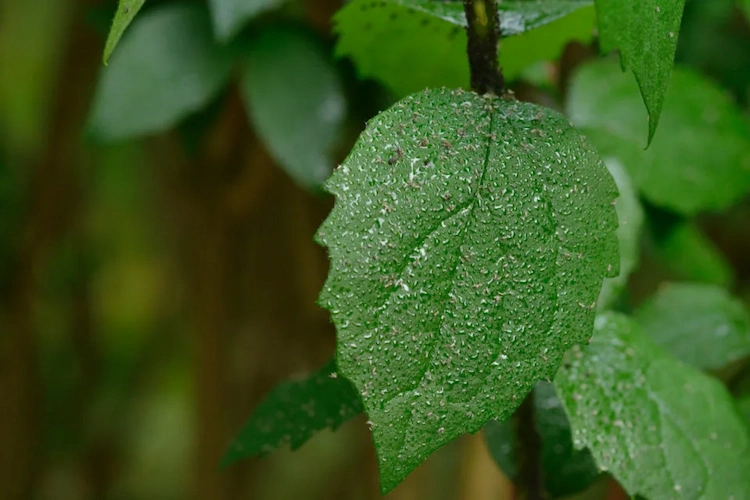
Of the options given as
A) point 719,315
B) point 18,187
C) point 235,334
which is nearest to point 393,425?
A: point 719,315

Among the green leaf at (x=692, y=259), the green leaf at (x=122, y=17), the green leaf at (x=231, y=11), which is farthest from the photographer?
the green leaf at (x=692, y=259)

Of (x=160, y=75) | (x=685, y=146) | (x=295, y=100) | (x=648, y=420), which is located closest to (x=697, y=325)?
(x=685, y=146)

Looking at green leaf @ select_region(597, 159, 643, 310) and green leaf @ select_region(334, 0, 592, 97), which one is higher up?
green leaf @ select_region(334, 0, 592, 97)

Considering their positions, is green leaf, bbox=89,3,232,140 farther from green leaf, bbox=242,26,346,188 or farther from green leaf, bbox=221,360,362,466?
green leaf, bbox=221,360,362,466

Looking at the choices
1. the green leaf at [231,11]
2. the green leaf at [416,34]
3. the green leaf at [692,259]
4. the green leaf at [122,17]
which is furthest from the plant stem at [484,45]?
the green leaf at [692,259]

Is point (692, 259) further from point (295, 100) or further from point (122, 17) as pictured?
point (122, 17)

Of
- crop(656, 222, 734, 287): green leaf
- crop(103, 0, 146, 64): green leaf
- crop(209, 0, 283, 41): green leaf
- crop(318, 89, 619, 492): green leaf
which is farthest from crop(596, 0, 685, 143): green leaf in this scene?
crop(656, 222, 734, 287): green leaf

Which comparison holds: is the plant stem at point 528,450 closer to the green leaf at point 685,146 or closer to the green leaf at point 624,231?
the green leaf at point 624,231
